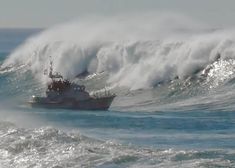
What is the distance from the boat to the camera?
42906mm

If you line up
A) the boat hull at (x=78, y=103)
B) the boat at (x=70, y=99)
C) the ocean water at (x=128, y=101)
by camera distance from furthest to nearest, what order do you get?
the boat at (x=70, y=99)
the boat hull at (x=78, y=103)
the ocean water at (x=128, y=101)

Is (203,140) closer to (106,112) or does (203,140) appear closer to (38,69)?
(106,112)

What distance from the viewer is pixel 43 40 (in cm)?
7388

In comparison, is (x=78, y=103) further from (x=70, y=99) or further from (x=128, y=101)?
(x=128, y=101)

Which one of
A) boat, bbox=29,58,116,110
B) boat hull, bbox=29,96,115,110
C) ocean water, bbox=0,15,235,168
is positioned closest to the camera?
ocean water, bbox=0,15,235,168

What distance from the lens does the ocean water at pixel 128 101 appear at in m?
23.6

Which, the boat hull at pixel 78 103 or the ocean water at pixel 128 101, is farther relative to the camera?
the boat hull at pixel 78 103

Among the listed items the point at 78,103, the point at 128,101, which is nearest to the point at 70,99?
the point at 78,103

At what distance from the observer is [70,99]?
44094 millimetres

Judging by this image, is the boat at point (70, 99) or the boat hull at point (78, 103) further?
the boat at point (70, 99)

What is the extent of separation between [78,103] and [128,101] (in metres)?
3.04

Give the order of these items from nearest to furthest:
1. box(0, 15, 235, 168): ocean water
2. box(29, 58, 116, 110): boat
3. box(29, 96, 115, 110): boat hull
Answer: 1. box(0, 15, 235, 168): ocean water
2. box(29, 96, 115, 110): boat hull
3. box(29, 58, 116, 110): boat

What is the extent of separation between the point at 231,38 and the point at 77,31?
20773 mm

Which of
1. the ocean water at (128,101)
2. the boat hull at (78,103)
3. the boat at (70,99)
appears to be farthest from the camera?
the boat at (70,99)
